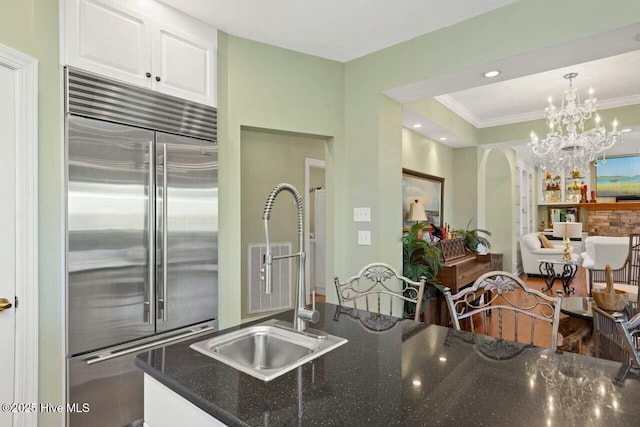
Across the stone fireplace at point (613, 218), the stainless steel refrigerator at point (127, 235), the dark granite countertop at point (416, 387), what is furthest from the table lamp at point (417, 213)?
the stone fireplace at point (613, 218)

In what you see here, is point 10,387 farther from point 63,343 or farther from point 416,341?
point 416,341

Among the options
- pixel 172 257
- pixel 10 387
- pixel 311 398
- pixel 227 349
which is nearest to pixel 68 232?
pixel 172 257

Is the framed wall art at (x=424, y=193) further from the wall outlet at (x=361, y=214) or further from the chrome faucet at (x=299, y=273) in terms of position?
the chrome faucet at (x=299, y=273)

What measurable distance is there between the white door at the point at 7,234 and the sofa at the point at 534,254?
25.6 ft

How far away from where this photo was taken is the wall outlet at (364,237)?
3100mm

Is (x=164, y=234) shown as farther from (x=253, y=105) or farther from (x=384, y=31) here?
(x=384, y=31)

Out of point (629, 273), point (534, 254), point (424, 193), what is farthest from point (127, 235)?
point (534, 254)

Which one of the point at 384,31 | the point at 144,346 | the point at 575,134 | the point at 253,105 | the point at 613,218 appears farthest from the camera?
the point at 613,218

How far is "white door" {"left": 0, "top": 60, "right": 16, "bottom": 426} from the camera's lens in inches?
66.4

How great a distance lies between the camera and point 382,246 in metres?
3.06

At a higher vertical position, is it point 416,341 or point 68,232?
point 68,232

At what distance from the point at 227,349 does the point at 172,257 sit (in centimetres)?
112

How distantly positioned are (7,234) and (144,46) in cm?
129

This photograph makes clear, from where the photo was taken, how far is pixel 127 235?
2.06 meters
